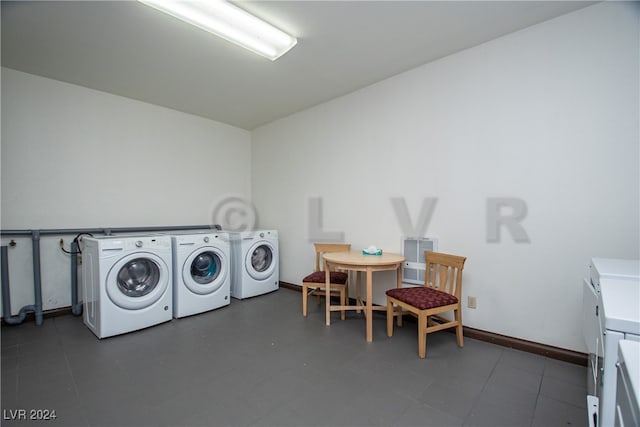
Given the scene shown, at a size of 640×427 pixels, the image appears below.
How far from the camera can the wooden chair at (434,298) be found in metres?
2.08

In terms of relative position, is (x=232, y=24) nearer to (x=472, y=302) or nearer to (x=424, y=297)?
(x=424, y=297)

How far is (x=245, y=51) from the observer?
2.45 meters

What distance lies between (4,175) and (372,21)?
3.73 m

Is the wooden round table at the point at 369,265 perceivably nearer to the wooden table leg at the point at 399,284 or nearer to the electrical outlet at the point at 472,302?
the wooden table leg at the point at 399,284

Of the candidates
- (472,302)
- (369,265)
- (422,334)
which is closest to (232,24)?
(369,265)

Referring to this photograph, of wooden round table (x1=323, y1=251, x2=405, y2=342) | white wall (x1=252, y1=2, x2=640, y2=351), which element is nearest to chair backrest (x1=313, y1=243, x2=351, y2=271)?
white wall (x1=252, y1=2, x2=640, y2=351)

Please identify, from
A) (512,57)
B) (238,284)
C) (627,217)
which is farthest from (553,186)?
(238,284)

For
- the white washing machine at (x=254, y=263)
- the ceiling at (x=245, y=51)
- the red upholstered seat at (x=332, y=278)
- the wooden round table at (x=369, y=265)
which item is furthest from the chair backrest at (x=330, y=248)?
the ceiling at (x=245, y=51)

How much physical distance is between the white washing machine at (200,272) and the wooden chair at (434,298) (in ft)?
6.45

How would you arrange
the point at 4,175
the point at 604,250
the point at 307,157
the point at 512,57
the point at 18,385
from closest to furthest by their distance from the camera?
1. the point at 18,385
2. the point at 604,250
3. the point at 512,57
4. the point at 4,175
5. the point at 307,157

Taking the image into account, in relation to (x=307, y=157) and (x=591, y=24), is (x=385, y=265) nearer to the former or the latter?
(x=307, y=157)

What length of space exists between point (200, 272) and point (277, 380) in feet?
6.08

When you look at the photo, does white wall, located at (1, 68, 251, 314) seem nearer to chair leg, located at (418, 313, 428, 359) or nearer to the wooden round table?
the wooden round table

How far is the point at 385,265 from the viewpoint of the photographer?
2463 millimetres
